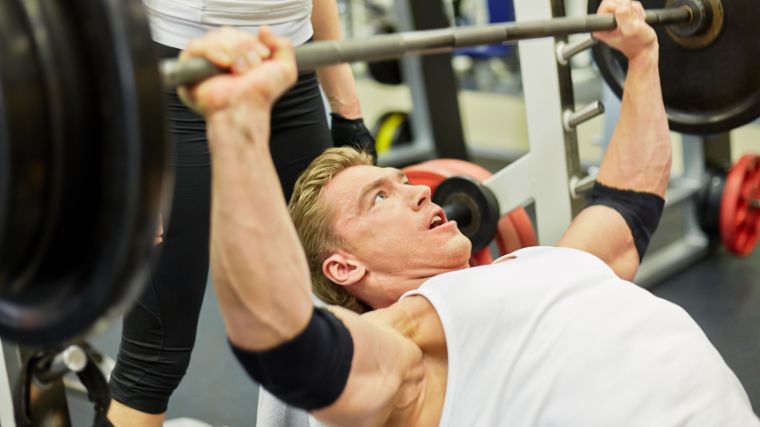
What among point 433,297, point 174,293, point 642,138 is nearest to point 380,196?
point 433,297

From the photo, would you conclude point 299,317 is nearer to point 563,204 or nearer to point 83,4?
point 83,4

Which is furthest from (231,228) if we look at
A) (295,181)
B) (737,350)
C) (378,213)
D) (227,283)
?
(737,350)

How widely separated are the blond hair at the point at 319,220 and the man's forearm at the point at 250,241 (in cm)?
46

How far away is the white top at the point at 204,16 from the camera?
1.52 m

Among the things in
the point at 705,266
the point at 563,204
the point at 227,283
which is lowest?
the point at 705,266

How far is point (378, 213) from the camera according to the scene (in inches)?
57.9

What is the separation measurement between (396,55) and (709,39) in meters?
0.95

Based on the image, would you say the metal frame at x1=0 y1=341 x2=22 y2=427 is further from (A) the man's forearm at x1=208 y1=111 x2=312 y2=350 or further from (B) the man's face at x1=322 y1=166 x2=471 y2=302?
(A) the man's forearm at x1=208 y1=111 x2=312 y2=350

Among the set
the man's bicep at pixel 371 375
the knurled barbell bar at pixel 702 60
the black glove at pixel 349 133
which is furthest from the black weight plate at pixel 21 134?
the black glove at pixel 349 133

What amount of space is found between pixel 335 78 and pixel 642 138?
623 mm

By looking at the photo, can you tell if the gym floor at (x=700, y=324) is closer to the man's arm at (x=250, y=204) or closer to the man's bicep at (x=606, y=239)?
the man's bicep at (x=606, y=239)

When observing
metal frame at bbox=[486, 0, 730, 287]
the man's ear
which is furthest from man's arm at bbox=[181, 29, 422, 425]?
metal frame at bbox=[486, 0, 730, 287]

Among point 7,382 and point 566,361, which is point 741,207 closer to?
point 566,361

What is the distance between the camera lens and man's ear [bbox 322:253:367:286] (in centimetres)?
146
